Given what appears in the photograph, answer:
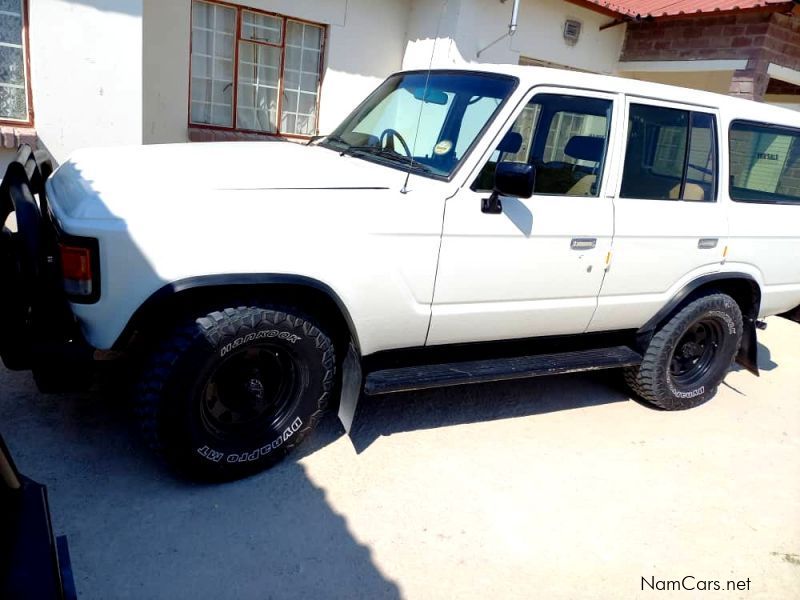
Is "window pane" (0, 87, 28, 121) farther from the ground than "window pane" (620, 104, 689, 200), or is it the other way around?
"window pane" (620, 104, 689, 200)

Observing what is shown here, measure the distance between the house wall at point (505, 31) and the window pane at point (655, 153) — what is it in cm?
486

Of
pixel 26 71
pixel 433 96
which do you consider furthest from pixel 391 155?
pixel 26 71

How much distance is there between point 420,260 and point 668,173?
1823mm

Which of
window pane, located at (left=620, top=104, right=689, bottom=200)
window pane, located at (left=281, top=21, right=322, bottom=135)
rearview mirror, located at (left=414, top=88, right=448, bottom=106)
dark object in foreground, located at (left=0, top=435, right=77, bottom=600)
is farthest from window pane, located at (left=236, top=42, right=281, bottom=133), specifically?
dark object in foreground, located at (left=0, top=435, right=77, bottom=600)

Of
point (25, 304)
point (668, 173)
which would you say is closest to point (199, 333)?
point (25, 304)

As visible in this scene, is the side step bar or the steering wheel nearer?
the side step bar

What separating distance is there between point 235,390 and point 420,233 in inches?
Result: 45.2

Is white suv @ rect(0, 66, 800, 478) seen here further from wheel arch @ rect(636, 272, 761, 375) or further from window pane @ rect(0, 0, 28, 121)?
window pane @ rect(0, 0, 28, 121)

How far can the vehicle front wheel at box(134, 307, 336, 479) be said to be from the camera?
8.84 ft

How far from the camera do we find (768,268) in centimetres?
439

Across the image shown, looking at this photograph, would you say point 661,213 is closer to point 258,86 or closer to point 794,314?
point 794,314

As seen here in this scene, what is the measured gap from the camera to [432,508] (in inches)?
121

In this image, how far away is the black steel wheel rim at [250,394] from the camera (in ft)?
9.67

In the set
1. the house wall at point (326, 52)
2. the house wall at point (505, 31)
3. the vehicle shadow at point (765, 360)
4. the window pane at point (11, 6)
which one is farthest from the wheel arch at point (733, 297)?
the window pane at point (11, 6)
